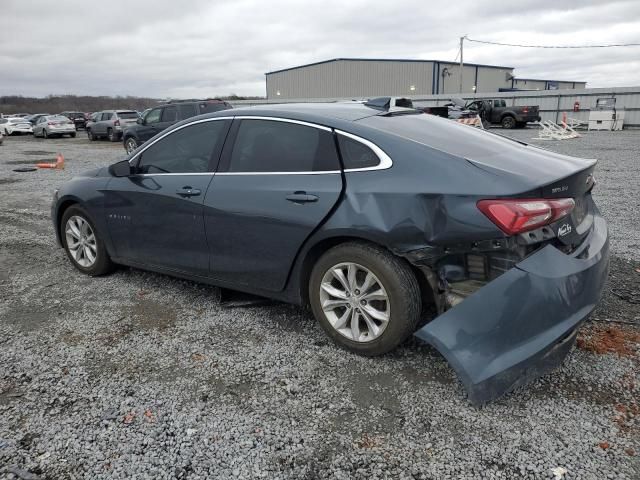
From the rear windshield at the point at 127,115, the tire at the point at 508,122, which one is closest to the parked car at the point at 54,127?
the rear windshield at the point at 127,115

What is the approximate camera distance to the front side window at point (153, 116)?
18078mm

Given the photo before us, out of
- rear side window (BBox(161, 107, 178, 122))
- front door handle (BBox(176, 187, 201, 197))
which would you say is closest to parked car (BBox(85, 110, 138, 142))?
rear side window (BBox(161, 107, 178, 122))

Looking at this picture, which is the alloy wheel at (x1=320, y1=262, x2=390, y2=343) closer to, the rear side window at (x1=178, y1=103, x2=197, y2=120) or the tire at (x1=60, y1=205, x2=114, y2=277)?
the tire at (x1=60, y1=205, x2=114, y2=277)

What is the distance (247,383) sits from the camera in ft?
10.1

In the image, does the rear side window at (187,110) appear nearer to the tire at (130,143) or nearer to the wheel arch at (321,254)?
the tire at (130,143)

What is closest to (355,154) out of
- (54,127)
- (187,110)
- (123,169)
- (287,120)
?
(287,120)

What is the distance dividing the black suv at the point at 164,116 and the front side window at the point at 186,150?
44.6 feet

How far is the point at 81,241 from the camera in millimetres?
4988

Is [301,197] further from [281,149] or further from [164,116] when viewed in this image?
[164,116]

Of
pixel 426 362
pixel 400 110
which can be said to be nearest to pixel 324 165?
pixel 400 110

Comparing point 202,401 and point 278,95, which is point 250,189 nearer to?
point 202,401

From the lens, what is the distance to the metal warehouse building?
51.1 meters

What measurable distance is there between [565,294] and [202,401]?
6.89 feet

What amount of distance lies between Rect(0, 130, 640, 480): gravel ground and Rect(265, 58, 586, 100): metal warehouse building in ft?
163
